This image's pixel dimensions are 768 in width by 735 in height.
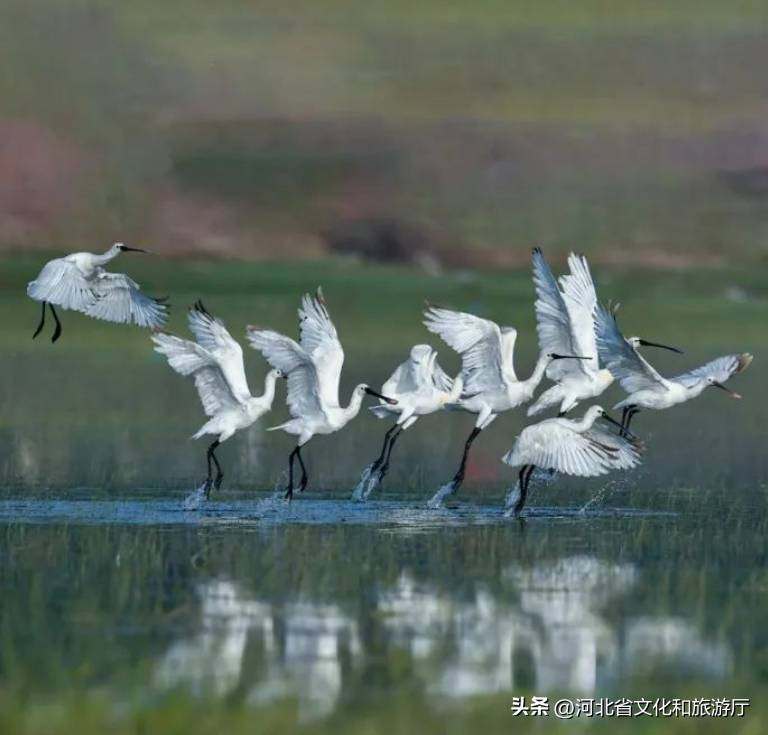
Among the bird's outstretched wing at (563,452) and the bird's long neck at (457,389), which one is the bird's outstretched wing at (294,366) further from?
the bird's outstretched wing at (563,452)

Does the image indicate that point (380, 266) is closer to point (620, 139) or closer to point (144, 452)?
point (620, 139)

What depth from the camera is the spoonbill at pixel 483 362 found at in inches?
917

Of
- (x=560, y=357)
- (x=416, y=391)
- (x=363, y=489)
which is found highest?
(x=560, y=357)

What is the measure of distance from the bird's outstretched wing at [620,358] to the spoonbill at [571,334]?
1.15 ft

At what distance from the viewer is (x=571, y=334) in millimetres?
23688

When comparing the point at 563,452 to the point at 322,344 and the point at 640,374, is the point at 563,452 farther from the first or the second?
the point at 322,344

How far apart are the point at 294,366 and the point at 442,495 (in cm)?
176

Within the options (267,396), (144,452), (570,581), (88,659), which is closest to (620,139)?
(144,452)

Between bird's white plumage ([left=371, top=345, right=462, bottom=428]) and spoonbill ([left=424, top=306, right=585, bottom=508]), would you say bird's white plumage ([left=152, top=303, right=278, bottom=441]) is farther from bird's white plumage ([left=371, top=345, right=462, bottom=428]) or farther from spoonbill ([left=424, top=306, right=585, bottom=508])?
spoonbill ([left=424, top=306, right=585, bottom=508])

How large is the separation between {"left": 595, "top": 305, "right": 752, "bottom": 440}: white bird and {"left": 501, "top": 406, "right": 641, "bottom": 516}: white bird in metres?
1.22

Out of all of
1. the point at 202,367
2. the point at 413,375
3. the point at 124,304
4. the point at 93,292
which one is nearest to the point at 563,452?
the point at 202,367

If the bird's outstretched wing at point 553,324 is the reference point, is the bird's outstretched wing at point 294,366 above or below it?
below

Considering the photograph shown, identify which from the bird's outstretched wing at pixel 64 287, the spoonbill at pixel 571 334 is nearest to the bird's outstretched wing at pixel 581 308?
the spoonbill at pixel 571 334

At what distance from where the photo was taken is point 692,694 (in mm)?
13523
